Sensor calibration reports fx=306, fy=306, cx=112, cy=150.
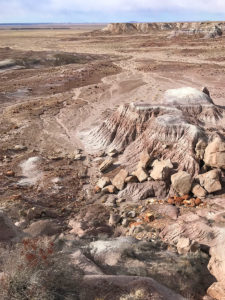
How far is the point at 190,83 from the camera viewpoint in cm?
3488

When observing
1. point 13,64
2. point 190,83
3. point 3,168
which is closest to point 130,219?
point 3,168

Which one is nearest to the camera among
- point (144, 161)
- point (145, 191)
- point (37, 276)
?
point (37, 276)

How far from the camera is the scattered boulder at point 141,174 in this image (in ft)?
46.4

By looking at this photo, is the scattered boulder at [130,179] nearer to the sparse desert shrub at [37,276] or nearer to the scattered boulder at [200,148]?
the scattered boulder at [200,148]

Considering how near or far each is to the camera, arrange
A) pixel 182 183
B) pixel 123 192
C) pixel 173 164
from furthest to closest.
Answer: pixel 173 164, pixel 123 192, pixel 182 183

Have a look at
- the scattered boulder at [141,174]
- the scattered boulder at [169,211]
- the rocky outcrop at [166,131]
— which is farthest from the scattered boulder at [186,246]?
the rocky outcrop at [166,131]

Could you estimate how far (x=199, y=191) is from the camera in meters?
13.0

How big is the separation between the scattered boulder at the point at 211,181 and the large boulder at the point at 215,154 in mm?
465

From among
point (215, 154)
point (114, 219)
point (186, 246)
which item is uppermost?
point (215, 154)

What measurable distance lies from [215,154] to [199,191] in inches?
77.6

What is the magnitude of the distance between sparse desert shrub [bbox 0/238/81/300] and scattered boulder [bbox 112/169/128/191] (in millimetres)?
7424

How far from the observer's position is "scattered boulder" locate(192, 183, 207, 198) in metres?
12.9

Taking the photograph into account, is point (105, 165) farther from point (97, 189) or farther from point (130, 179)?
point (130, 179)

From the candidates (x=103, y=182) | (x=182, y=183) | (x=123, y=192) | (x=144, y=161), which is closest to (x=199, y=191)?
(x=182, y=183)
